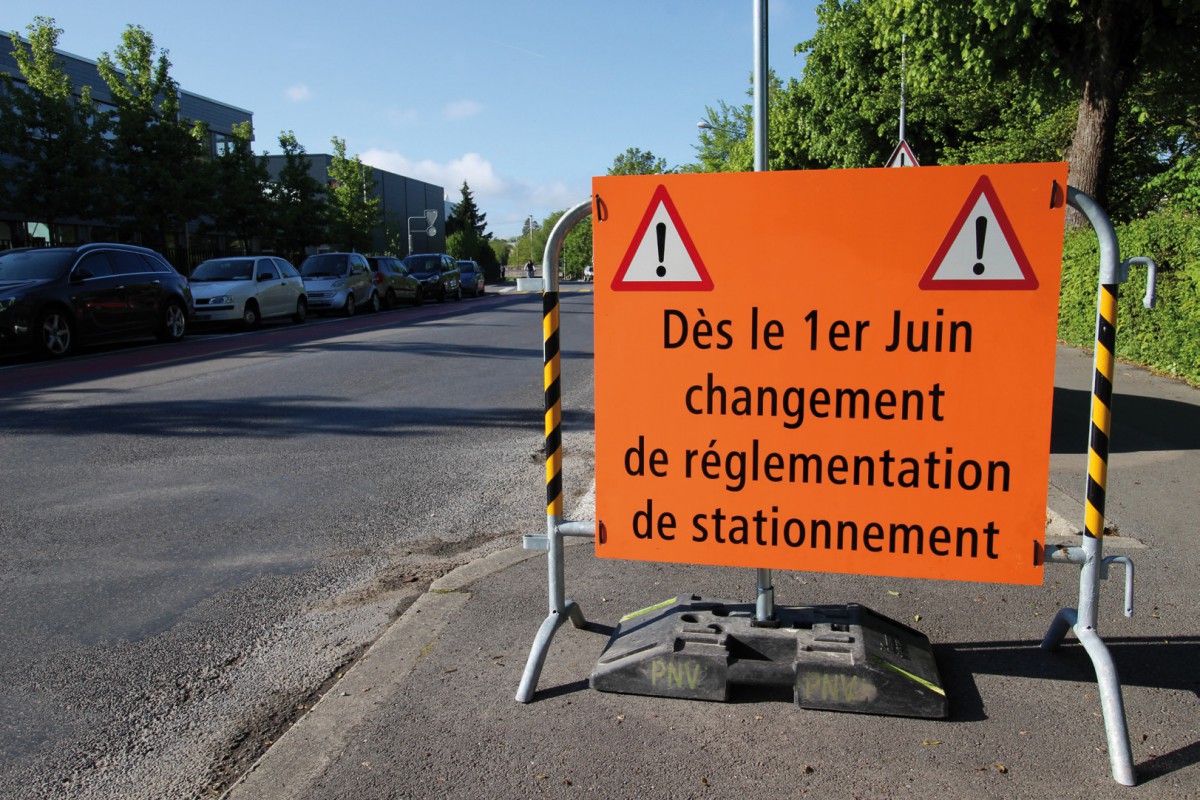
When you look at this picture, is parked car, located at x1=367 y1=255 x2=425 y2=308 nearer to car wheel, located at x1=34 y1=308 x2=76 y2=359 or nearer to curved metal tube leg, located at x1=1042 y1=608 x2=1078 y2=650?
car wheel, located at x1=34 y1=308 x2=76 y2=359

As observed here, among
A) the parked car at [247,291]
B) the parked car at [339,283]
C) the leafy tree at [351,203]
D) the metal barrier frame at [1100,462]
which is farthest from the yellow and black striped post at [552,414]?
the leafy tree at [351,203]

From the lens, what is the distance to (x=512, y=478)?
6816 millimetres

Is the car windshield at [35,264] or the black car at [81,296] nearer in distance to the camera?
the black car at [81,296]

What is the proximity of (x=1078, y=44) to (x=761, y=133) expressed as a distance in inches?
584

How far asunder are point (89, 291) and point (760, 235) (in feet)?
47.1

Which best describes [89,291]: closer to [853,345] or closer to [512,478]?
[512,478]

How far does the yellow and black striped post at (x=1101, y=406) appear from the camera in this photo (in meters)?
3.10

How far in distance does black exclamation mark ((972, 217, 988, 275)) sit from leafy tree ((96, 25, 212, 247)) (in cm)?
3163

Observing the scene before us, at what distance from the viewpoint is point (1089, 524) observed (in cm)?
320

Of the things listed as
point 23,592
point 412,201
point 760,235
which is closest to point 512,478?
point 23,592

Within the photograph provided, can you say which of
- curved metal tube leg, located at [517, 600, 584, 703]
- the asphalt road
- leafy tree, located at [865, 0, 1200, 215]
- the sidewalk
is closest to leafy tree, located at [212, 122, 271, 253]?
the asphalt road

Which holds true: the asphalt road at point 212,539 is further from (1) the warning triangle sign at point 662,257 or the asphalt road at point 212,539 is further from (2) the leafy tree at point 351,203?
(2) the leafy tree at point 351,203

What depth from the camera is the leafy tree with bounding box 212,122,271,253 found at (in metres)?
38.5

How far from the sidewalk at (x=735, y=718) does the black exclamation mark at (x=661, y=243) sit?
1501 mm
